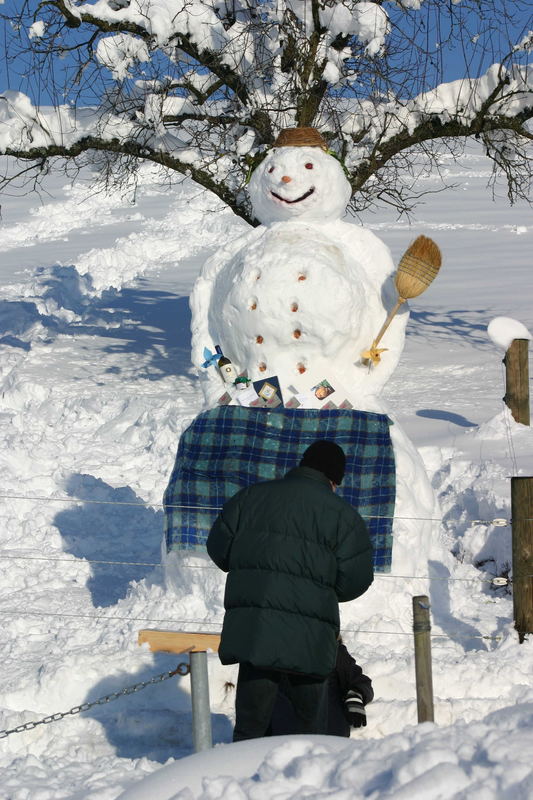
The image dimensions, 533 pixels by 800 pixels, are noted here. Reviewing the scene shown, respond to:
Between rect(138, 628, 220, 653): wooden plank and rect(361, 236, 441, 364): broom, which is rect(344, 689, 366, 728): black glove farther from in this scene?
rect(361, 236, 441, 364): broom

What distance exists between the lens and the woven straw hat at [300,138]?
6523 millimetres

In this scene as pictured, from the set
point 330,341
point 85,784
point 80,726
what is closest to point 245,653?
point 85,784

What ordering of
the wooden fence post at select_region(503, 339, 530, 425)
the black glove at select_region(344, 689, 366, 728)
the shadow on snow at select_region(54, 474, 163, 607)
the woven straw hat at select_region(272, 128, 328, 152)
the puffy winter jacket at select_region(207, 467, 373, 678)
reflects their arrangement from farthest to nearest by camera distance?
the wooden fence post at select_region(503, 339, 530, 425), the shadow on snow at select_region(54, 474, 163, 607), the woven straw hat at select_region(272, 128, 328, 152), the black glove at select_region(344, 689, 366, 728), the puffy winter jacket at select_region(207, 467, 373, 678)

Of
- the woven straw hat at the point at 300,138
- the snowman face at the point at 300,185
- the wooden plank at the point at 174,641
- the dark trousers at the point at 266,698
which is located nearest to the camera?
the dark trousers at the point at 266,698

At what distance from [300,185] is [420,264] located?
808mm

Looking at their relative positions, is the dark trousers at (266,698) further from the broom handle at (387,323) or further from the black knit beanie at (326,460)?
the broom handle at (387,323)

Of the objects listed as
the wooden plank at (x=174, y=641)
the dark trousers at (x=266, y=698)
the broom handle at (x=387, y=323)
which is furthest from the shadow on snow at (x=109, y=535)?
the dark trousers at (x=266, y=698)

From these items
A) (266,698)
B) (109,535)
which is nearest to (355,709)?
(266,698)

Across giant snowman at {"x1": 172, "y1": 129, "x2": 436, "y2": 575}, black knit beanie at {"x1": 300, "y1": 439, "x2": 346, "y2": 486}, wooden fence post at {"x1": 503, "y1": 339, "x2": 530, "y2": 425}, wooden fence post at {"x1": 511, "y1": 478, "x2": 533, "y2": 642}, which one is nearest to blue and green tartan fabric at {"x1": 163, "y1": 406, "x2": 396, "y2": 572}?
giant snowman at {"x1": 172, "y1": 129, "x2": 436, "y2": 575}

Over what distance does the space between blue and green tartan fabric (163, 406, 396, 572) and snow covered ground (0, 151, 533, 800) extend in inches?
11.4

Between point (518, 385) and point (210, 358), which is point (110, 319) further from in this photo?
point (210, 358)

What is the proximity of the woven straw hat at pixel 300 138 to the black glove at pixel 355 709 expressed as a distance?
3149 millimetres

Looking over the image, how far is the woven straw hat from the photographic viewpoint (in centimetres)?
652

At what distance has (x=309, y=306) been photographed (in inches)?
240
